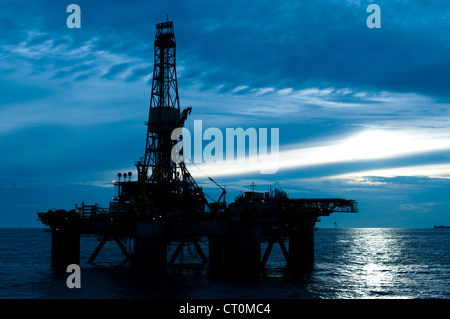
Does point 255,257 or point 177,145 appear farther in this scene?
point 177,145

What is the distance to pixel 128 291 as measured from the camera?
161 feet

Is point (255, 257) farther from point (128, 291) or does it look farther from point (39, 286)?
point (39, 286)

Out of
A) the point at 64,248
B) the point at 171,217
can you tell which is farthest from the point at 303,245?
the point at 64,248

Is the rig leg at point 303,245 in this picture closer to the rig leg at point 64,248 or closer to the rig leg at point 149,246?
the rig leg at point 149,246

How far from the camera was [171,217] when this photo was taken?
62688 mm

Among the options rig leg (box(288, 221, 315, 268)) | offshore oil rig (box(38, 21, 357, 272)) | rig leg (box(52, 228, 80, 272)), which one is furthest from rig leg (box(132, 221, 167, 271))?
rig leg (box(288, 221, 315, 268))

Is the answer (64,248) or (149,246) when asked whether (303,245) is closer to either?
(149,246)

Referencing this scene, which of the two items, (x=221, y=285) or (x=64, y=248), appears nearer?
(x=221, y=285)

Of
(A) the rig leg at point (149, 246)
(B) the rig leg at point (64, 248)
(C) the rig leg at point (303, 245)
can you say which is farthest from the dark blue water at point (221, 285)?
(C) the rig leg at point (303, 245)

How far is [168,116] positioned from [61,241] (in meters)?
28.8

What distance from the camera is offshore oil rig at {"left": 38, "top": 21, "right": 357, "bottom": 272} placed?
60.6m

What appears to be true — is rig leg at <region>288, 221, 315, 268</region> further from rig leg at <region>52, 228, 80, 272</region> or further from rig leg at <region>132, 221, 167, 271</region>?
rig leg at <region>52, 228, 80, 272</region>

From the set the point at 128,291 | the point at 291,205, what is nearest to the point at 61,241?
the point at 128,291
